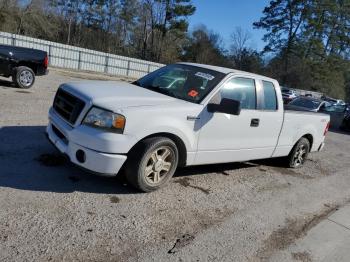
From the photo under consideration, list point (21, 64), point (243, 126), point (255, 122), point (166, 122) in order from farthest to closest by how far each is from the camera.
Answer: point (21, 64)
point (255, 122)
point (243, 126)
point (166, 122)

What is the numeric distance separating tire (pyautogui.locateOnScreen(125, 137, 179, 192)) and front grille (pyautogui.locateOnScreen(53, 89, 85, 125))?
837 mm

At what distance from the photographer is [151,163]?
5.02m

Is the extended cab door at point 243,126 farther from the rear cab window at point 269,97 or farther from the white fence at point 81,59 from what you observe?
the white fence at point 81,59

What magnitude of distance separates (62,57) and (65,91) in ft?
75.9

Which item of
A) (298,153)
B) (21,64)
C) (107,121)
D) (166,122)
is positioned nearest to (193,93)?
(166,122)

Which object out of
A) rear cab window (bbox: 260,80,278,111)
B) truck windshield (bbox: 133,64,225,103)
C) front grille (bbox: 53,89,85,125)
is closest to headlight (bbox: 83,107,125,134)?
front grille (bbox: 53,89,85,125)

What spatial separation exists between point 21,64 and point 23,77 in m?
0.40

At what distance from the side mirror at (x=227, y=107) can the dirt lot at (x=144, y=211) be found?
120 cm

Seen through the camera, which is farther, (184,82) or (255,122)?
(255,122)

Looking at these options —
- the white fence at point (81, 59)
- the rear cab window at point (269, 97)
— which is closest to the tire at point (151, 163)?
the rear cab window at point (269, 97)

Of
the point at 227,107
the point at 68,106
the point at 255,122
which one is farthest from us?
the point at 255,122

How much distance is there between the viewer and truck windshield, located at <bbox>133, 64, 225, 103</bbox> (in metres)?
5.61

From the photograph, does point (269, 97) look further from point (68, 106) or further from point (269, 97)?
point (68, 106)

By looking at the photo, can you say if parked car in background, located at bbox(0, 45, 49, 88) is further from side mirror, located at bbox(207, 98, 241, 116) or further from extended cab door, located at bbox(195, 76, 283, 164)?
side mirror, located at bbox(207, 98, 241, 116)
